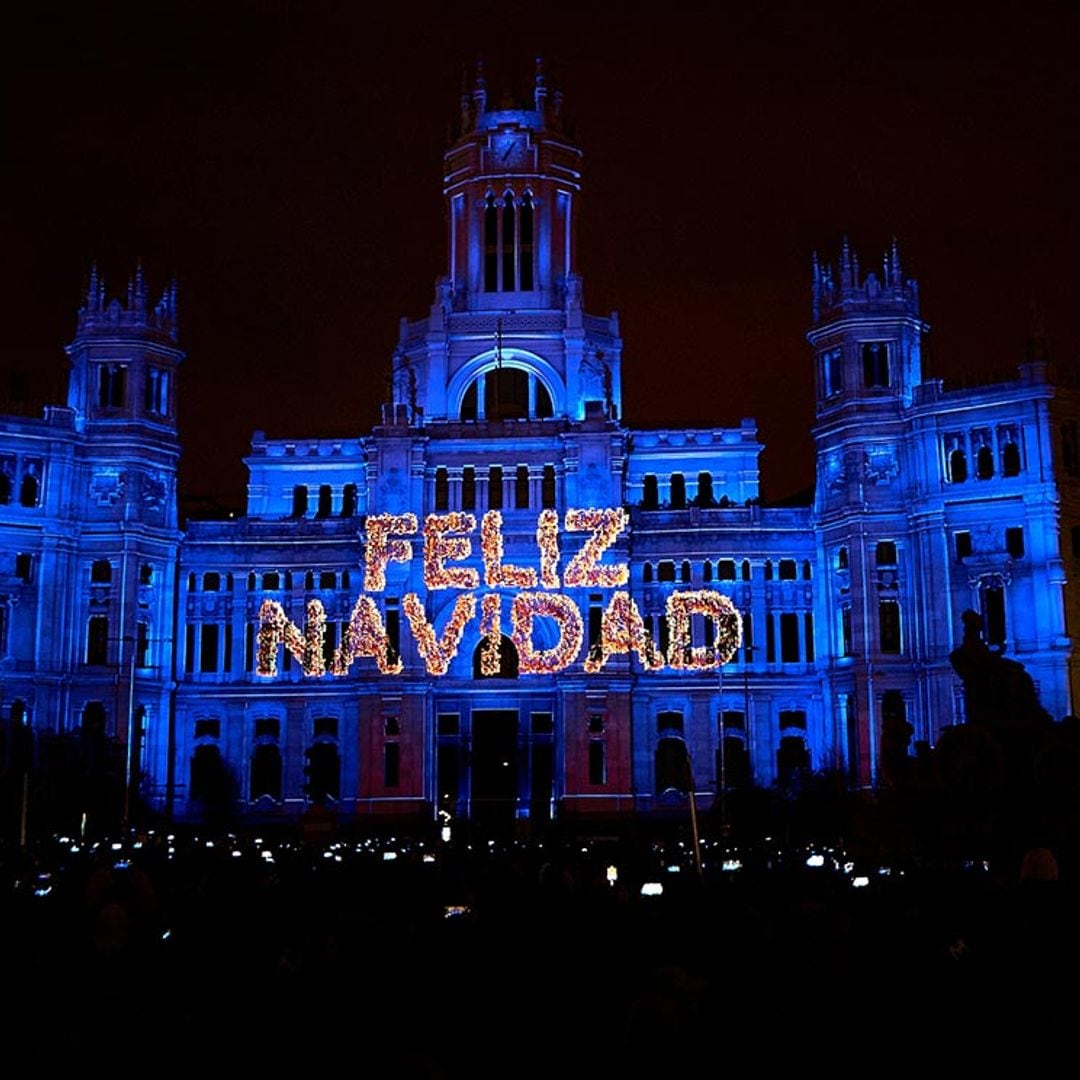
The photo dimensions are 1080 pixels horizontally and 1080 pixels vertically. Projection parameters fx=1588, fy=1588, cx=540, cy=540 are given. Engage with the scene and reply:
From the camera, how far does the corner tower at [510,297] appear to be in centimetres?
9269

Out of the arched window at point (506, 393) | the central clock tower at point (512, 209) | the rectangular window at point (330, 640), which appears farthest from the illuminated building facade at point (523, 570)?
the central clock tower at point (512, 209)

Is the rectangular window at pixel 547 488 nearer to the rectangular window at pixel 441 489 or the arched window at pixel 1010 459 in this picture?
the rectangular window at pixel 441 489

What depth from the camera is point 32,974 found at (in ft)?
48.8

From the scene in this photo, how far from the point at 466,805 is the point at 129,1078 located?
3039 inches

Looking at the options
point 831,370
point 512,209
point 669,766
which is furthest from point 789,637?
point 512,209

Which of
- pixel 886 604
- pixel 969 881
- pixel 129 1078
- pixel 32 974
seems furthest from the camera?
pixel 886 604

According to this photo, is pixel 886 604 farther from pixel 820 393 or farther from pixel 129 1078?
pixel 129 1078

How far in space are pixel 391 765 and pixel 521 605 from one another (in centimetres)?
1116

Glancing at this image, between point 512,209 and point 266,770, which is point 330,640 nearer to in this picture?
point 266,770

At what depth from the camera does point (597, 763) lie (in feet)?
279

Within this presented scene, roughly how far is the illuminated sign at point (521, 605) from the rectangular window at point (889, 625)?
802 centimetres

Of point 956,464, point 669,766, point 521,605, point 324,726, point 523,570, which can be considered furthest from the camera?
point 324,726

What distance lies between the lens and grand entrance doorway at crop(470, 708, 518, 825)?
8675 centimetres

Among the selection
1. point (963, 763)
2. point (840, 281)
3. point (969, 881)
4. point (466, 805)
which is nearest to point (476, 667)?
point (466, 805)
